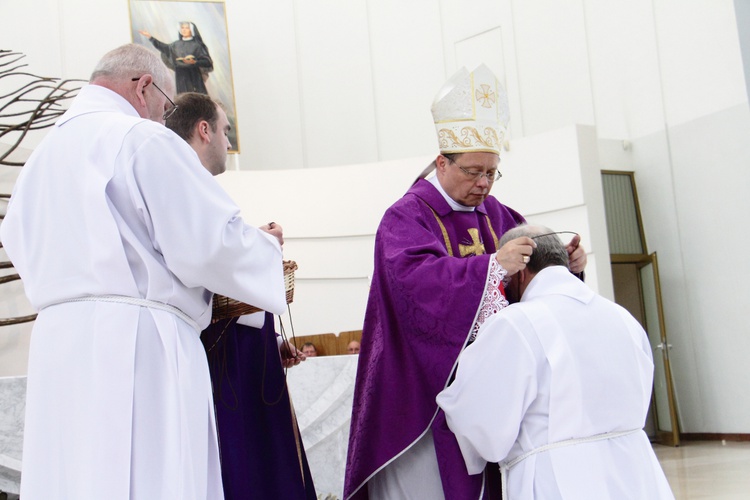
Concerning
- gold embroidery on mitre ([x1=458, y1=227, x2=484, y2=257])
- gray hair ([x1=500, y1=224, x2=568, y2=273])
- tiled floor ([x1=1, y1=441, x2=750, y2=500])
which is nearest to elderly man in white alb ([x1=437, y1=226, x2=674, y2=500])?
gray hair ([x1=500, y1=224, x2=568, y2=273])

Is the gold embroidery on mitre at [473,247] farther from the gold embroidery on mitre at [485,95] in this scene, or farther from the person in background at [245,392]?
the person in background at [245,392]

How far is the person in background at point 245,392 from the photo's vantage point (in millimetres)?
3148

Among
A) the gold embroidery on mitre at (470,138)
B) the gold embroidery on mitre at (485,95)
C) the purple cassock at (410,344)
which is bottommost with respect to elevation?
the purple cassock at (410,344)

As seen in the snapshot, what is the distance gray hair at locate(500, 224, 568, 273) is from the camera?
317cm

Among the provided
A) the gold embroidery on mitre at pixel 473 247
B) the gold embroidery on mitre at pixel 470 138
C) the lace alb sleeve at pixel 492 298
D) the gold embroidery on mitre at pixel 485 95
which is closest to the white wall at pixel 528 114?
the gold embroidery on mitre at pixel 485 95

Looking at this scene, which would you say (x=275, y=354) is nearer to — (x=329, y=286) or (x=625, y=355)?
(x=625, y=355)

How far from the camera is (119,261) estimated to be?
7.68 ft

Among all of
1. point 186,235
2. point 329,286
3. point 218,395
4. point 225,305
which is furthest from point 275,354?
point 329,286

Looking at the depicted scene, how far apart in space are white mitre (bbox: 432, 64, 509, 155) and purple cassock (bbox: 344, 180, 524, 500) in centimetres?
40

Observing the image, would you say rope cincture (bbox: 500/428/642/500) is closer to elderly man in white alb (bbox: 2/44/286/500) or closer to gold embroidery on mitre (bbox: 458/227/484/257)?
gold embroidery on mitre (bbox: 458/227/484/257)

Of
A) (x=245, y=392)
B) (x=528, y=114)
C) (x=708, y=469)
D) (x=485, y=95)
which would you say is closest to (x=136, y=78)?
(x=245, y=392)

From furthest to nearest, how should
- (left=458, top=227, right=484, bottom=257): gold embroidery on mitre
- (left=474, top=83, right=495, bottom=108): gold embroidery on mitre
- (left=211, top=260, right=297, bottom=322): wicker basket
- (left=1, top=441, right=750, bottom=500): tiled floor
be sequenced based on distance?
(left=1, top=441, right=750, bottom=500): tiled floor < (left=474, top=83, right=495, bottom=108): gold embroidery on mitre < (left=458, top=227, right=484, bottom=257): gold embroidery on mitre < (left=211, top=260, right=297, bottom=322): wicker basket

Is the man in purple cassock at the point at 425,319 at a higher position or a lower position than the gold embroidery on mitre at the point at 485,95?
lower

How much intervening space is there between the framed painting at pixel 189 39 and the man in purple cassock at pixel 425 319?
7726mm
